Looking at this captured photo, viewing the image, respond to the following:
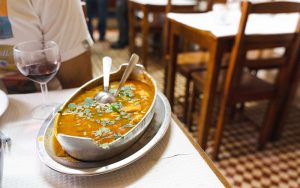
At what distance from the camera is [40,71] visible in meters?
0.58

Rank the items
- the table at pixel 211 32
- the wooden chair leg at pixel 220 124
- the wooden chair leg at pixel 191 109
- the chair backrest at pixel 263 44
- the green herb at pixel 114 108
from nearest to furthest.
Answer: the green herb at pixel 114 108 < the chair backrest at pixel 263 44 < the table at pixel 211 32 < the wooden chair leg at pixel 220 124 < the wooden chair leg at pixel 191 109

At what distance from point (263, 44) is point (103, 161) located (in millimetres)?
1109

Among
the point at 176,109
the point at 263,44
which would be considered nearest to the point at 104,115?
the point at 263,44

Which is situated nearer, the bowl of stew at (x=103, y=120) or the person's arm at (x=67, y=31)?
the bowl of stew at (x=103, y=120)

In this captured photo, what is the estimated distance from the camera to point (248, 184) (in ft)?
4.27

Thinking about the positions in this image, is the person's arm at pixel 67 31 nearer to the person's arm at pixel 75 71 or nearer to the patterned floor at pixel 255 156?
the person's arm at pixel 75 71

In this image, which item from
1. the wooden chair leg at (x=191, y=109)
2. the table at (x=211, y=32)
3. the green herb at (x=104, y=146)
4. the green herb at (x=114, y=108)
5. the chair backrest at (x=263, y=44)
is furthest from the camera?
the wooden chair leg at (x=191, y=109)

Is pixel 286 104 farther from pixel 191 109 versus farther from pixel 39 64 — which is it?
pixel 39 64

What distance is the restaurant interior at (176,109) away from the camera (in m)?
0.41

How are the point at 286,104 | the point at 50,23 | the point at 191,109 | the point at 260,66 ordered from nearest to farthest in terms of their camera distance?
the point at 50,23 → the point at 260,66 → the point at 286,104 → the point at 191,109

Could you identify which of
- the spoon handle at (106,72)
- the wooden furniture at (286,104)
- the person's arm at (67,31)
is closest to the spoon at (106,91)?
the spoon handle at (106,72)

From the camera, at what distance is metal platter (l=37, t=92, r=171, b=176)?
0.39 metres

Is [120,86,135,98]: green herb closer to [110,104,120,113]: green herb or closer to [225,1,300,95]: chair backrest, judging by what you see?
[110,104,120,113]: green herb

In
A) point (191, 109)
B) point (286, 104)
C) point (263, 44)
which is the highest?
point (263, 44)
